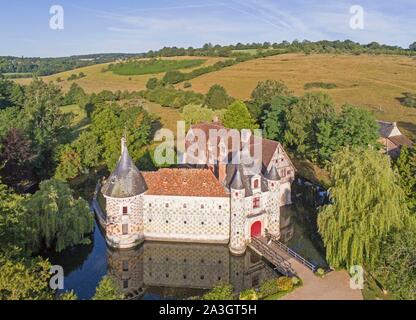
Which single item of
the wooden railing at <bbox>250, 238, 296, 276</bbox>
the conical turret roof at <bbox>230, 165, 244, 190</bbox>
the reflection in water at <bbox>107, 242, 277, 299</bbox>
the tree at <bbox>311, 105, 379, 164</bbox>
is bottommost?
the reflection in water at <bbox>107, 242, 277, 299</bbox>

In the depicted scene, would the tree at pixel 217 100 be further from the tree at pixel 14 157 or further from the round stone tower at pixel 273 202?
Result: the round stone tower at pixel 273 202

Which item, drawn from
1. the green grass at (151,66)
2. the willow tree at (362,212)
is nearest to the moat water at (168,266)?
the willow tree at (362,212)

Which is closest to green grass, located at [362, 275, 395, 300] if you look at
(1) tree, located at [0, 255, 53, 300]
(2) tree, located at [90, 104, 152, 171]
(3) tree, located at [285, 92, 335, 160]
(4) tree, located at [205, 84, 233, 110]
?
(1) tree, located at [0, 255, 53, 300]

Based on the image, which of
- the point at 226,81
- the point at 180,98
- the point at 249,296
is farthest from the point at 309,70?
the point at 249,296

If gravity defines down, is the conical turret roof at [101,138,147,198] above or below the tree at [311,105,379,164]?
below

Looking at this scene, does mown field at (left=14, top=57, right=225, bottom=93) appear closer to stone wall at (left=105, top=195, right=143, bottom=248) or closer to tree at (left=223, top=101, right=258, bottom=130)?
tree at (left=223, top=101, right=258, bottom=130)

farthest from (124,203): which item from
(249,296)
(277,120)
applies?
(277,120)

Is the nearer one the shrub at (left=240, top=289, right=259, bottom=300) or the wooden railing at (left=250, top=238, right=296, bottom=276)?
the shrub at (left=240, top=289, right=259, bottom=300)
